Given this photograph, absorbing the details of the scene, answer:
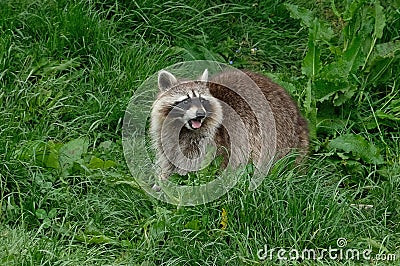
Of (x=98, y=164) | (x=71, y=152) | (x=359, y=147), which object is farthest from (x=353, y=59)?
(x=71, y=152)

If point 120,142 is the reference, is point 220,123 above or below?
above

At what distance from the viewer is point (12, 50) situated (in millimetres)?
6422

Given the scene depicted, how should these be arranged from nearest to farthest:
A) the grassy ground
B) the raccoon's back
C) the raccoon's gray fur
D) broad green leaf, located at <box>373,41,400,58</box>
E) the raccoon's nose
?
1. the grassy ground
2. the raccoon's nose
3. the raccoon's gray fur
4. the raccoon's back
5. broad green leaf, located at <box>373,41,400,58</box>

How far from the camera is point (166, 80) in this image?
5582mm

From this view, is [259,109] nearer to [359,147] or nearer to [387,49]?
[359,147]

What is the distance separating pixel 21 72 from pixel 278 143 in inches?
79.7

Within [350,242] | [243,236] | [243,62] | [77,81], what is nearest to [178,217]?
[243,236]

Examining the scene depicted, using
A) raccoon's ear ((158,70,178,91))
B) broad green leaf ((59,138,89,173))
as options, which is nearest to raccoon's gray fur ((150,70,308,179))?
raccoon's ear ((158,70,178,91))

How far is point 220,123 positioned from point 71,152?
1.01 m

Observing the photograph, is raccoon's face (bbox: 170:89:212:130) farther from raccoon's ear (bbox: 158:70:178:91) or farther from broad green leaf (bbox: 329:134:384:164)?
broad green leaf (bbox: 329:134:384:164)

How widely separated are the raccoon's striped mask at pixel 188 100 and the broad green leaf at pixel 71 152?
2.05 ft

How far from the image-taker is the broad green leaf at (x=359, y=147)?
5.79 metres

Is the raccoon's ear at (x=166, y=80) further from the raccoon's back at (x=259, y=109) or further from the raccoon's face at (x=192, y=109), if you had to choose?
the raccoon's back at (x=259, y=109)

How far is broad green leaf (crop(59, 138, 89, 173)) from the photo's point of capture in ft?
18.2
